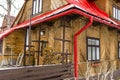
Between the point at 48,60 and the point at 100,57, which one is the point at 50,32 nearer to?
the point at 48,60

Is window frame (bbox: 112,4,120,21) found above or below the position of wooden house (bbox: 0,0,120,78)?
above

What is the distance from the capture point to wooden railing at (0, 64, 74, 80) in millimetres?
5979

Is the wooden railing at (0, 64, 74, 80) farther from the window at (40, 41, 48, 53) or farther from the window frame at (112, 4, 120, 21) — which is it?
the window frame at (112, 4, 120, 21)

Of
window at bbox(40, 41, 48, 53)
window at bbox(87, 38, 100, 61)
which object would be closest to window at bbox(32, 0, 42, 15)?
window at bbox(40, 41, 48, 53)

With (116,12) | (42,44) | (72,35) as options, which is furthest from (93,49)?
(116,12)

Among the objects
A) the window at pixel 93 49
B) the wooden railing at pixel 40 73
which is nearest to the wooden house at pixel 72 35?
the window at pixel 93 49

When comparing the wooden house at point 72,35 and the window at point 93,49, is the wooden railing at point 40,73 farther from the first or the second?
the window at point 93,49

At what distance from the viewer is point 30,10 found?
13.4 m

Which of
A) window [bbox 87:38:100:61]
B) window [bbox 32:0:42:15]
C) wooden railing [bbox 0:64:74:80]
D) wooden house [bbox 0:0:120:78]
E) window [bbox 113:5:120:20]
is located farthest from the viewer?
window [bbox 113:5:120:20]

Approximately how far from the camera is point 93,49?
1138cm

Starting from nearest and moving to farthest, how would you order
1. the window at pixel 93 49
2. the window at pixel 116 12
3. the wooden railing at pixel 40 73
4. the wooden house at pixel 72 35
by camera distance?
the wooden railing at pixel 40 73 → the wooden house at pixel 72 35 → the window at pixel 93 49 → the window at pixel 116 12

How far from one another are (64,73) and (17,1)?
21.9m

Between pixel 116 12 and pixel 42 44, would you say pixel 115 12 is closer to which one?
pixel 116 12

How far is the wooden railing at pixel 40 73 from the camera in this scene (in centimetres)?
598
